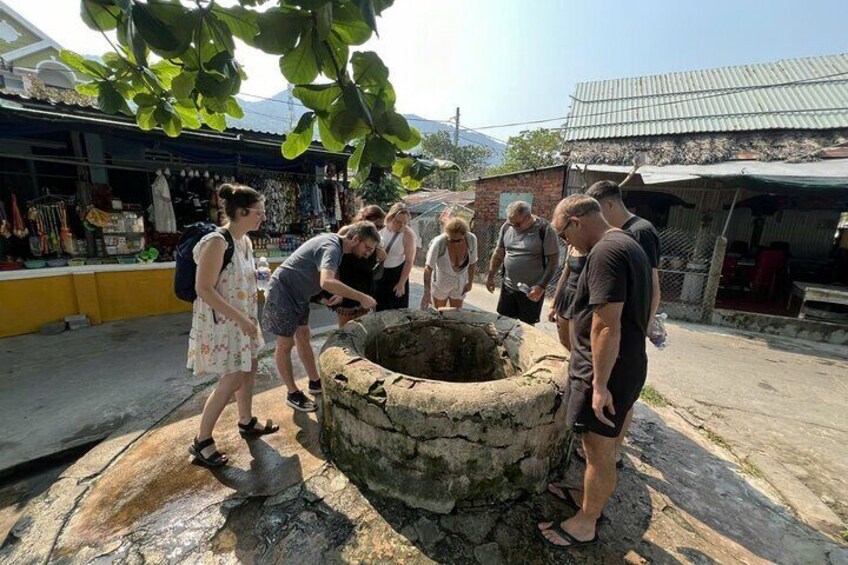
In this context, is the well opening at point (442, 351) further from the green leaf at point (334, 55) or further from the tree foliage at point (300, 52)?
the green leaf at point (334, 55)

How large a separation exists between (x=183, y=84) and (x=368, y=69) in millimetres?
542

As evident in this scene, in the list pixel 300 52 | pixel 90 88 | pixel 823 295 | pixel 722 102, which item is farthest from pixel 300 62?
pixel 722 102

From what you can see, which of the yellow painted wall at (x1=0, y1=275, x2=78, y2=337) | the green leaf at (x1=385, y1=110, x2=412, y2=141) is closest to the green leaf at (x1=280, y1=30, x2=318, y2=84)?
the green leaf at (x1=385, y1=110, x2=412, y2=141)

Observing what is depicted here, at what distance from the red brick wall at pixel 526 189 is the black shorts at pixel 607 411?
27.4ft

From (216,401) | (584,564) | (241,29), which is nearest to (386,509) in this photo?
(584,564)

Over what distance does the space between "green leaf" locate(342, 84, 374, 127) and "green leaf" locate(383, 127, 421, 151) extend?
9 cm

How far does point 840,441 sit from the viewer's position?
132 inches

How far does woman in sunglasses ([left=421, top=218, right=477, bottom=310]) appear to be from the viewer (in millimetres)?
3965

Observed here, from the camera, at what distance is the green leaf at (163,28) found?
0.89 meters

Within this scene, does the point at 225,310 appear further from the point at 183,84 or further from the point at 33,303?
the point at 33,303

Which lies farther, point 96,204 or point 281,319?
point 96,204

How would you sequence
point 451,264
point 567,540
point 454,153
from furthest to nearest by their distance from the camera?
1. point 454,153
2. point 451,264
3. point 567,540

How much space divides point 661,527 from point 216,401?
286 cm

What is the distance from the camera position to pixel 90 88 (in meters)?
1.36
